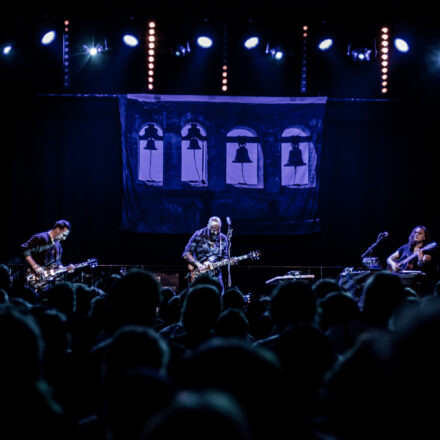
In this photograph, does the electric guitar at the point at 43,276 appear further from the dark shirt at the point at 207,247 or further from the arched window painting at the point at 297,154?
the arched window painting at the point at 297,154

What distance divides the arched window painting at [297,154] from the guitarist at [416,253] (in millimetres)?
2403

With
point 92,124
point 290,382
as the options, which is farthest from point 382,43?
point 290,382

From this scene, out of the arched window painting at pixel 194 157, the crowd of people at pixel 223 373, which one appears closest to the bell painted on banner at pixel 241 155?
the arched window painting at pixel 194 157

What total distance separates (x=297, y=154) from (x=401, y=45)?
2.93m

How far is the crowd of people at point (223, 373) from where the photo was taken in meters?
1.18

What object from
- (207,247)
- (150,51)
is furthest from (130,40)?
(207,247)

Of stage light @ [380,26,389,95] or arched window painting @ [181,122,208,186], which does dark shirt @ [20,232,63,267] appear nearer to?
arched window painting @ [181,122,208,186]

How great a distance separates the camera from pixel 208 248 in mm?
9578

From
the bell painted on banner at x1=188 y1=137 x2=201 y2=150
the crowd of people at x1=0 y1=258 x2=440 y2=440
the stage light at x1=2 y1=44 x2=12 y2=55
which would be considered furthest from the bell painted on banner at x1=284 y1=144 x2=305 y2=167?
the crowd of people at x1=0 y1=258 x2=440 y2=440

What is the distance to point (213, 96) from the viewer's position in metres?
10.6

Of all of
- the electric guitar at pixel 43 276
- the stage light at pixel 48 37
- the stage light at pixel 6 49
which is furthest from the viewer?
the stage light at pixel 48 37

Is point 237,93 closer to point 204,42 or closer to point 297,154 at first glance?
point 204,42

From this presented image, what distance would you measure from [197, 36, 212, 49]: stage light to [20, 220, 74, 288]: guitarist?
443 centimetres

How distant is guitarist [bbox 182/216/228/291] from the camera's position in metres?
9.45
